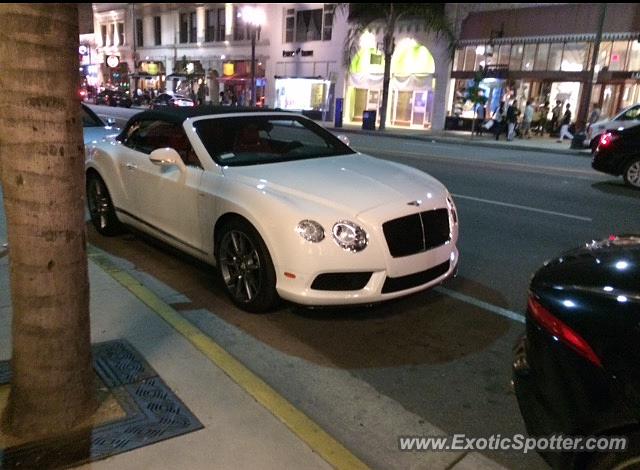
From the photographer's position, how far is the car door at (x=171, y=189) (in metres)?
5.07

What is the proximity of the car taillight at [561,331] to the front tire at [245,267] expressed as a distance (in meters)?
2.21

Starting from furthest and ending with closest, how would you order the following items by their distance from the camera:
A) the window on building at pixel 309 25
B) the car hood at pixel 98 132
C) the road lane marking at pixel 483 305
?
the window on building at pixel 309 25 < the car hood at pixel 98 132 < the road lane marking at pixel 483 305

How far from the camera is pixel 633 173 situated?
11.4 metres

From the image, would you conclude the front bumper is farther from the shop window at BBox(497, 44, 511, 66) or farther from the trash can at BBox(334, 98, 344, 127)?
the trash can at BBox(334, 98, 344, 127)

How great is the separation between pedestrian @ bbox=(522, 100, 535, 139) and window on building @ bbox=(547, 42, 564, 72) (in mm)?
1945

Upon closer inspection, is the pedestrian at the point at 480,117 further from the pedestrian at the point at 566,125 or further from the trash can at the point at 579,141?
the trash can at the point at 579,141

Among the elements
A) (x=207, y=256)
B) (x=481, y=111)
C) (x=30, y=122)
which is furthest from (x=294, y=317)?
(x=481, y=111)

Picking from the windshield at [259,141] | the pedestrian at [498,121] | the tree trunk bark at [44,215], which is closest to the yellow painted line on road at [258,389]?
the tree trunk bark at [44,215]

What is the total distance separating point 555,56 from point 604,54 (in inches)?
81.4

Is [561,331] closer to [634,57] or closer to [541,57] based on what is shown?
[634,57]

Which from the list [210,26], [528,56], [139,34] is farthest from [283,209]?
[139,34]

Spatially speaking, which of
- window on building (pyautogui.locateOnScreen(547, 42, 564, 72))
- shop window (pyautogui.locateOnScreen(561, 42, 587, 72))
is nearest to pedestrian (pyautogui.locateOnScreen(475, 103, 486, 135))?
window on building (pyautogui.locateOnScreen(547, 42, 564, 72))

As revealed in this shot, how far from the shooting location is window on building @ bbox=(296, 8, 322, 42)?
1458 inches

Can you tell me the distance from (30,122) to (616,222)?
26.2 feet
